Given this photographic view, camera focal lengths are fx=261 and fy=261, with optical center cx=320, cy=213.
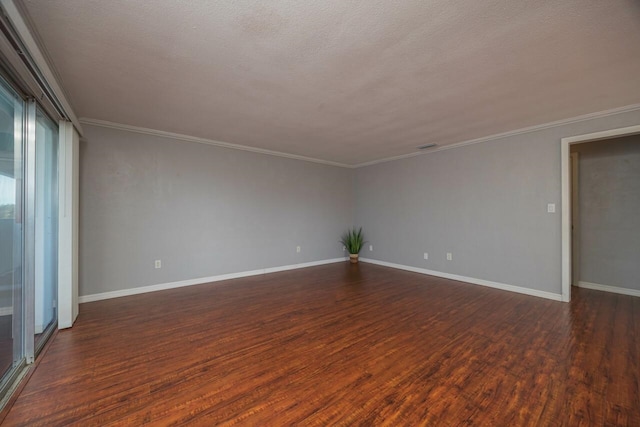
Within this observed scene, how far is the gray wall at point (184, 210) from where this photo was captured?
359cm

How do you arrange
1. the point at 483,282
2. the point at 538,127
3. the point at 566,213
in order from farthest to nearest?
the point at 483,282
the point at 538,127
the point at 566,213

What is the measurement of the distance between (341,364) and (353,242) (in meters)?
4.32

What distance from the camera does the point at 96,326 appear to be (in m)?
2.75

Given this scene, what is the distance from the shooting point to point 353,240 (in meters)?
6.34

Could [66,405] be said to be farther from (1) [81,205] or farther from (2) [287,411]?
(1) [81,205]

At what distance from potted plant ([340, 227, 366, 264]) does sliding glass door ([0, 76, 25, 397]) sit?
5.28m

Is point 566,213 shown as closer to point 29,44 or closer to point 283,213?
point 283,213

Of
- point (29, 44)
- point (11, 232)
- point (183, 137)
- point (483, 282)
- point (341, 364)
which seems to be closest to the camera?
point (29, 44)

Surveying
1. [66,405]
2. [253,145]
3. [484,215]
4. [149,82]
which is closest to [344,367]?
[66,405]

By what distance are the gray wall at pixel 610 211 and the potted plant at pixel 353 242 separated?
393 centimetres

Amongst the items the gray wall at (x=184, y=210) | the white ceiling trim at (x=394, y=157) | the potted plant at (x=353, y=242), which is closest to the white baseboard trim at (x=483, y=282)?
the potted plant at (x=353, y=242)

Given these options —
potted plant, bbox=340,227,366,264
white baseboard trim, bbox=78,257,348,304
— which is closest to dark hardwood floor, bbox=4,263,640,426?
A: white baseboard trim, bbox=78,257,348,304

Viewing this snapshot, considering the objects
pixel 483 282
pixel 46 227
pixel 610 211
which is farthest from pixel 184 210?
pixel 610 211

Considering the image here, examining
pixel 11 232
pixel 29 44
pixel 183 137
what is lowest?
pixel 11 232
